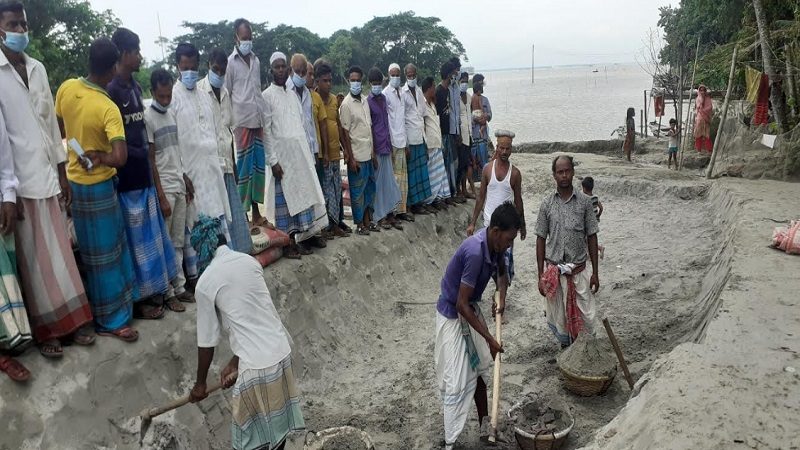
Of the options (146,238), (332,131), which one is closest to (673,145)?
(332,131)

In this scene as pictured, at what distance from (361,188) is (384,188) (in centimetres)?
50

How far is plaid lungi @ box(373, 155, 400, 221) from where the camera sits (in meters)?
7.93

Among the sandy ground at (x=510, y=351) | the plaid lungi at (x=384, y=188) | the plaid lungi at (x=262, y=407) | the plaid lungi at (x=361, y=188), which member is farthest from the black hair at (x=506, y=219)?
the plaid lungi at (x=384, y=188)

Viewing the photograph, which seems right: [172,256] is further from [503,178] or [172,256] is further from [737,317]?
[737,317]

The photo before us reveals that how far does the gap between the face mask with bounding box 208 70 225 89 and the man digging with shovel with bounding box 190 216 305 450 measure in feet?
8.40

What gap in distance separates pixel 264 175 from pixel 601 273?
4767mm

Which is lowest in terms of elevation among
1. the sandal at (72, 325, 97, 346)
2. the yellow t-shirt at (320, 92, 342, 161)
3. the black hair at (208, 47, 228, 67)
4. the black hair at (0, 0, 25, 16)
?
the sandal at (72, 325, 97, 346)

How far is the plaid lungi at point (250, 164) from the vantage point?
20.2 feet

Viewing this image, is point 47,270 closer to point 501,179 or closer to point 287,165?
point 287,165

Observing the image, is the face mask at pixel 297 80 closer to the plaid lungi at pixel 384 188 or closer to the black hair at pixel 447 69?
the plaid lungi at pixel 384 188

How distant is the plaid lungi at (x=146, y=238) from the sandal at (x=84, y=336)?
0.45 m

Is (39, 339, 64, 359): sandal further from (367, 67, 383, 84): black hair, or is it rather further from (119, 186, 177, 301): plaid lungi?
(367, 67, 383, 84): black hair

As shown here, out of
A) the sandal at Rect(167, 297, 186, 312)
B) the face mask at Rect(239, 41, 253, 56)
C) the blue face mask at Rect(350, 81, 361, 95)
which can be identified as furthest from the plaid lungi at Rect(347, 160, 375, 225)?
the sandal at Rect(167, 297, 186, 312)

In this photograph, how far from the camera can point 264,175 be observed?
6.37 meters
